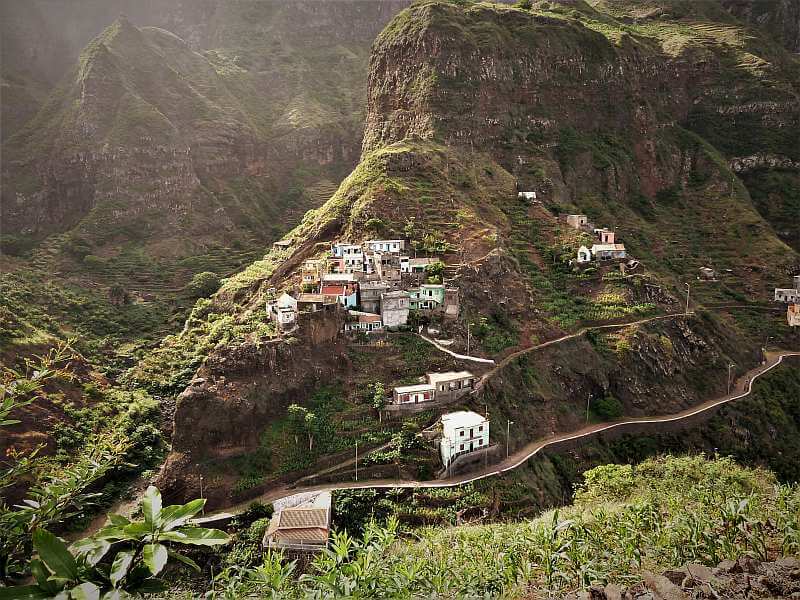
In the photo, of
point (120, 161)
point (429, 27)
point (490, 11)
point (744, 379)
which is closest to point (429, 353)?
point (744, 379)

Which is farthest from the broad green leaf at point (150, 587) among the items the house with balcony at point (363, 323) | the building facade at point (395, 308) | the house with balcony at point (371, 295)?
the house with balcony at point (371, 295)

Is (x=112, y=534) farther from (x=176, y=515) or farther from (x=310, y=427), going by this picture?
(x=310, y=427)

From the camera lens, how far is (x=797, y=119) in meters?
67.8

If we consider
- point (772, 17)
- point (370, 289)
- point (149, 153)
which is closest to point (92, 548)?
point (370, 289)

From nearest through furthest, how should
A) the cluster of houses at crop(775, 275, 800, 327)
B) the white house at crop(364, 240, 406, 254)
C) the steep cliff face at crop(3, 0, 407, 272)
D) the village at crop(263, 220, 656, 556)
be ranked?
the village at crop(263, 220, 656, 556) < the white house at crop(364, 240, 406, 254) < the cluster of houses at crop(775, 275, 800, 327) < the steep cliff face at crop(3, 0, 407, 272)

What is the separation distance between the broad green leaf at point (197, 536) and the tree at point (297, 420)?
86.4ft

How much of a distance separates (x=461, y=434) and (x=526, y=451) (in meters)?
5.29

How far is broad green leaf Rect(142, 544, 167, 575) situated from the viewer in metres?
3.00

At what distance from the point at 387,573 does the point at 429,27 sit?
5832 centimetres

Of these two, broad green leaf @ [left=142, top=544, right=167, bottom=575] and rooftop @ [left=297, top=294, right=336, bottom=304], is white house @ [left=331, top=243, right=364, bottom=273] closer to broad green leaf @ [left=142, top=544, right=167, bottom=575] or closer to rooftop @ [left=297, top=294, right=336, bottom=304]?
rooftop @ [left=297, top=294, right=336, bottom=304]

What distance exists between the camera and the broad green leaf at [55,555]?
3039 millimetres

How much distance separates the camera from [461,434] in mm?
28734

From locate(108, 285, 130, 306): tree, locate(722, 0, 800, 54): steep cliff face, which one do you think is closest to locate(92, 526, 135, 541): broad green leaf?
locate(108, 285, 130, 306): tree

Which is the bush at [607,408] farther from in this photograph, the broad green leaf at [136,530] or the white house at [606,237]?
the broad green leaf at [136,530]
